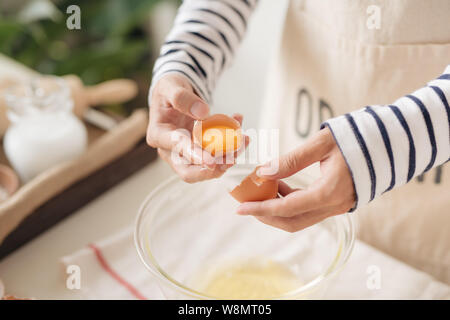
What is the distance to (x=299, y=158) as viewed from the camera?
1.44ft

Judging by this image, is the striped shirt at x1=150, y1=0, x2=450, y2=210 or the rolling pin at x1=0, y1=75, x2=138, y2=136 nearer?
the striped shirt at x1=150, y1=0, x2=450, y2=210

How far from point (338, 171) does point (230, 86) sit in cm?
104

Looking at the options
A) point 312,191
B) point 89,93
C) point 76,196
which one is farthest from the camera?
point 89,93

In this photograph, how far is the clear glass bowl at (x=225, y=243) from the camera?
2.00 feet

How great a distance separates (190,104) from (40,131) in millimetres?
451

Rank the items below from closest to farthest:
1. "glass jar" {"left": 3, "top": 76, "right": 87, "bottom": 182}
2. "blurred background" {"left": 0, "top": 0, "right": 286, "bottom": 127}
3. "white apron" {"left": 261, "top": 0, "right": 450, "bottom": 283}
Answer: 1. "white apron" {"left": 261, "top": 0, "right": 450, "bottom": 283}
2. "glass jar" {"left": 3, "top": 76, "right": 87, "bottom": 182}
3. "blurred background" {"left": 0, "top": 0, "right": 286, "bottom": 127}

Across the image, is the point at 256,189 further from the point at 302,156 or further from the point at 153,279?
the point at 153,279

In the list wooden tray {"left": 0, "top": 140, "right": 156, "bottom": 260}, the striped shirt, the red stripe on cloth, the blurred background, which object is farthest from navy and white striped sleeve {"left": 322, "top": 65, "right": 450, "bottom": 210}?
the blurred background

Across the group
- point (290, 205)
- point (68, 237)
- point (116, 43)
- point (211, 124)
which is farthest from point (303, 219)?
point (116, 43)

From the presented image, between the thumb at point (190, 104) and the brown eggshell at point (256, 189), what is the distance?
0.28 ft

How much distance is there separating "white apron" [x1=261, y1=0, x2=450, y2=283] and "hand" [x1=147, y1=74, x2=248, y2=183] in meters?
0.24

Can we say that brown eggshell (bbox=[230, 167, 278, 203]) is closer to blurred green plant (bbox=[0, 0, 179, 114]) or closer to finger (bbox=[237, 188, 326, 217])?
finger (bbox=[237, 188, 326, 217])

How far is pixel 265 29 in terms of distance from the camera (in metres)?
1.24

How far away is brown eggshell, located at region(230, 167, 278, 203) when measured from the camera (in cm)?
48
